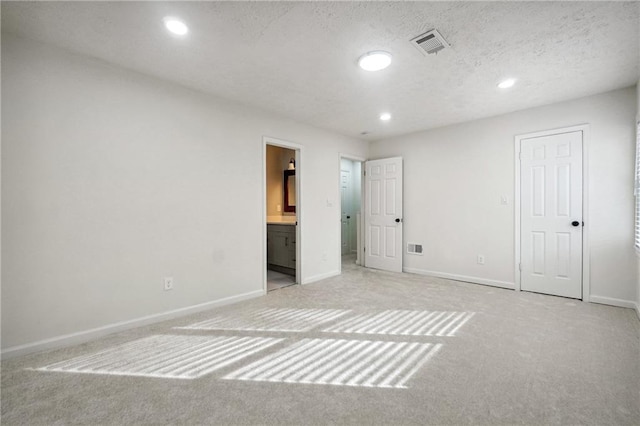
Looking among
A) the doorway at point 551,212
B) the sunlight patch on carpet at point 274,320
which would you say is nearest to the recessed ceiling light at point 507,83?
the doorway at point 551,212

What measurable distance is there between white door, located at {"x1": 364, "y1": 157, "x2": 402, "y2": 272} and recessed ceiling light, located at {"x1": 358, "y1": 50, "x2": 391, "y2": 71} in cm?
266

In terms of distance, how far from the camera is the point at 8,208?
2.16 meters

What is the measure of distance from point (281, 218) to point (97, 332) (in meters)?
3.69

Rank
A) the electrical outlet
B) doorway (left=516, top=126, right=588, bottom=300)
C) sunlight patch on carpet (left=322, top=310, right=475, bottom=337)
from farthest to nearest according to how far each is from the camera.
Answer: doorway (left=516, top=126, right=588, bottom=300), the electrical outlet, sunlight patch on carpet (left=322, top=310, right=475, bottom=337)

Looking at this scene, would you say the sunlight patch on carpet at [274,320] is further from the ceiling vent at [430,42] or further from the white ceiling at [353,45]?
the ceiling vent at [430,42]

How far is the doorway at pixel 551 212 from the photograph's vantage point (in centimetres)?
354

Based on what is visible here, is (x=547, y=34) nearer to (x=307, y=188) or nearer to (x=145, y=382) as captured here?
(x=307, y=188)

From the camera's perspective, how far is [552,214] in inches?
146

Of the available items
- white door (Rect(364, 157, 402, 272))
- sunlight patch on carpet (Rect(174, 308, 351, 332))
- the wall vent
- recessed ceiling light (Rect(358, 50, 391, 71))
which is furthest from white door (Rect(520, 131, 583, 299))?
sunlight patch on carpet (Rect(174, 308, 351, 332))

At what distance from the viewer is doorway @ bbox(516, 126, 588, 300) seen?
3.54 meters

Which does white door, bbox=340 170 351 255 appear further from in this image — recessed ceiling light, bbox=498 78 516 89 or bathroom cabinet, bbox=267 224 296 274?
recessed ceiling light, bbox=498 78 516 89

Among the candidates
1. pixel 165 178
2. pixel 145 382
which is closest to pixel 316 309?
pixel 145 382

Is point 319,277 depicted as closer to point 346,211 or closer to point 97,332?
point 97,332

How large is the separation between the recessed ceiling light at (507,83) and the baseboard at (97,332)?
384 cm
